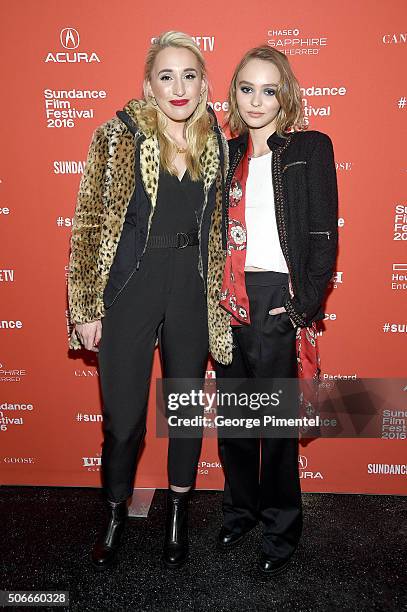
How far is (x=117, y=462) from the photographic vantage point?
2.35 m

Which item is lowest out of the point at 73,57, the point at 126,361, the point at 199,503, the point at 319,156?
the point at 199,503

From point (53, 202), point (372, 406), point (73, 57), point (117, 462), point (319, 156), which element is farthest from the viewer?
point (372, 406)

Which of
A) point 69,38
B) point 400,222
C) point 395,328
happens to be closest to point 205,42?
point 69,38

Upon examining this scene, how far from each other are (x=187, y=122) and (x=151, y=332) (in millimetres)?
883

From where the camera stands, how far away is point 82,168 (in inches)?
105

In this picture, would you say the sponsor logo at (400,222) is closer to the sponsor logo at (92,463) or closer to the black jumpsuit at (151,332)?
the black jumpsuit at (151,332)

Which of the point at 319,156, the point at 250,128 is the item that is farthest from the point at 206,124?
the point at 319,156

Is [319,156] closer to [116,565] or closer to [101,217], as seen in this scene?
[101,217]

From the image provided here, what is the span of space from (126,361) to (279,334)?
2.10ft

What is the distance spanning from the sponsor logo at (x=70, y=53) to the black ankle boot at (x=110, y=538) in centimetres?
205

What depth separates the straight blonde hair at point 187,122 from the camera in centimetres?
208

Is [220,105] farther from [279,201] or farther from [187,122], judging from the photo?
[279,201]

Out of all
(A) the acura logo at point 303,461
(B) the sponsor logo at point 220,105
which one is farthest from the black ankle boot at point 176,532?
(B) the sponsor logo at point 220,105

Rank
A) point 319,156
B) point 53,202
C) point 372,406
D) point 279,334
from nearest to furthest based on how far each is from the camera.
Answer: point 319,156
point 279,334
point 53,202
point 372,406
